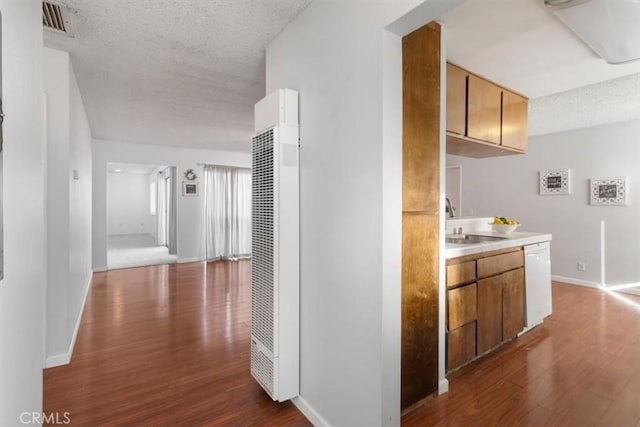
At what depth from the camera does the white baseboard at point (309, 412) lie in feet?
5.80

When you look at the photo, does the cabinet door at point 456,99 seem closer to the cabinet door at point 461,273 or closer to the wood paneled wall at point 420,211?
the wood paneled wall at point 420,211

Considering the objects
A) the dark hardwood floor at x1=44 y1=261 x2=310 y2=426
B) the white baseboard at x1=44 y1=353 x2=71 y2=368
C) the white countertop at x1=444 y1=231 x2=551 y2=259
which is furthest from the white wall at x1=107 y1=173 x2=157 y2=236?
the white countertop at x1=444 y1=231 x2=551 y2=259

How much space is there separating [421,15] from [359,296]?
50.5 inches

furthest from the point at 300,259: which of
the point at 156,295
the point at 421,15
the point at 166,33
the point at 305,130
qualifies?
the point at 156,295

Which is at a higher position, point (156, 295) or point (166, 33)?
point (166, 33)

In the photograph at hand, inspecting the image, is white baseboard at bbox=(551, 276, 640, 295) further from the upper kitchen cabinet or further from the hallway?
the hallway

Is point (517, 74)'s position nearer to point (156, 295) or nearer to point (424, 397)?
point (424, 397)

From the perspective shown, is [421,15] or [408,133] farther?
[408,133]

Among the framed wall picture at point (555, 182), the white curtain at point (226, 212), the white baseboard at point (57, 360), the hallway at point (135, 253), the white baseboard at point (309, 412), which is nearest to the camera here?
the white baseboard at point (309, 412)

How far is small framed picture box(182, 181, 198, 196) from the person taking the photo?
681cm

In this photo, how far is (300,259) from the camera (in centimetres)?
201

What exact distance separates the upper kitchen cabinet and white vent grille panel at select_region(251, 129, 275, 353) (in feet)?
4.97

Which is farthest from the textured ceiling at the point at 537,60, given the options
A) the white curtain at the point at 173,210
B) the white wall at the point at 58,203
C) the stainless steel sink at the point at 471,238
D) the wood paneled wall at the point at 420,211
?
the white curtain at the point at 173,210

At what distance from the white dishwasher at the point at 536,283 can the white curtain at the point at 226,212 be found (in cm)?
579
